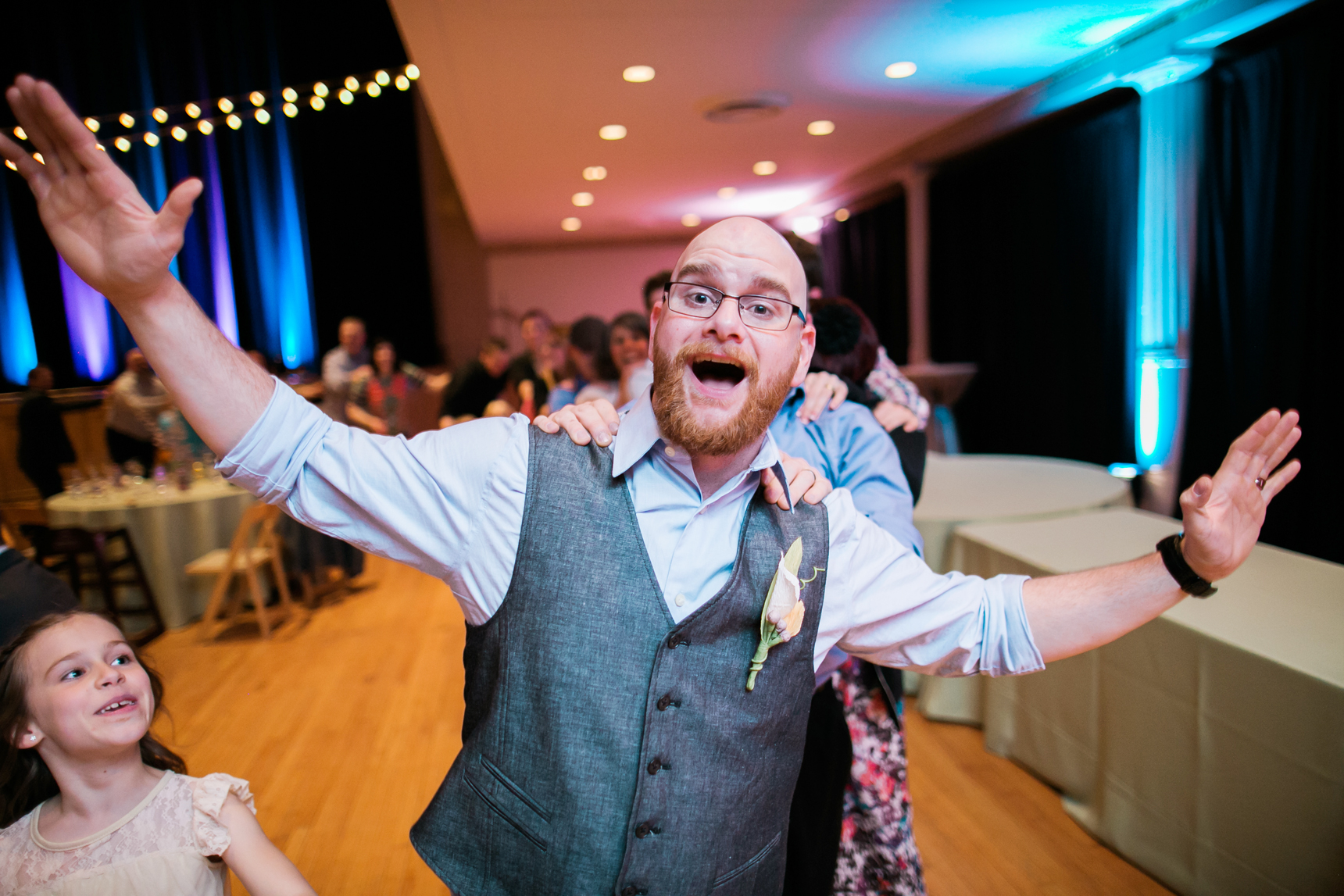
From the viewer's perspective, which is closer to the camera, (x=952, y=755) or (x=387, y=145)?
(x=952, y=755)

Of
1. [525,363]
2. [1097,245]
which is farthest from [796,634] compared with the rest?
[1097,245]

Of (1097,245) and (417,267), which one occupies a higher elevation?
(417,267)

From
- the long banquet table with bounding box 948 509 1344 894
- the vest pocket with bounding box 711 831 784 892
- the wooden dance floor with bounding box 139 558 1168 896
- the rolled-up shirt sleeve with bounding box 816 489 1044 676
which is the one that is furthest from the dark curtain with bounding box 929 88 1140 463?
the vest pocket with bounding box 711 831 784 892

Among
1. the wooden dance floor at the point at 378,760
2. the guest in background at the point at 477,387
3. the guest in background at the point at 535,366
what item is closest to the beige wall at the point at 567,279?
the guest in background at the point at 477,387

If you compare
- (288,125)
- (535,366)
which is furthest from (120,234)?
(288,125)

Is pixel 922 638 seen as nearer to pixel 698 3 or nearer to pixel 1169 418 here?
pixel 698 3

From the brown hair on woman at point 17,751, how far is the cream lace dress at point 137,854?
25 millimetres

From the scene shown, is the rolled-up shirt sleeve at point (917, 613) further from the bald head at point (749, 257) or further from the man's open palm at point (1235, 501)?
the bald head at point (749, 257)

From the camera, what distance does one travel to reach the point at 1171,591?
1.06 metres

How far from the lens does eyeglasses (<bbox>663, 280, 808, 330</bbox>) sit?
106cm

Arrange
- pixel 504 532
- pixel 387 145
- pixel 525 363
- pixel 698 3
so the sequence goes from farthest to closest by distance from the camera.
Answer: pixel 387 145, pixel 525 363, pixel 698 3, pixel 504 532

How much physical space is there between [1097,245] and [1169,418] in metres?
1.34

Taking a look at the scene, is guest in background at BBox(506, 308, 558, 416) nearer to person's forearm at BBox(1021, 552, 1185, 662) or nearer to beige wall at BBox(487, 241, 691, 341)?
person's forearm at BBox(1021, 552, 1185, 662)

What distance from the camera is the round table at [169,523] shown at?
13.9 ft
